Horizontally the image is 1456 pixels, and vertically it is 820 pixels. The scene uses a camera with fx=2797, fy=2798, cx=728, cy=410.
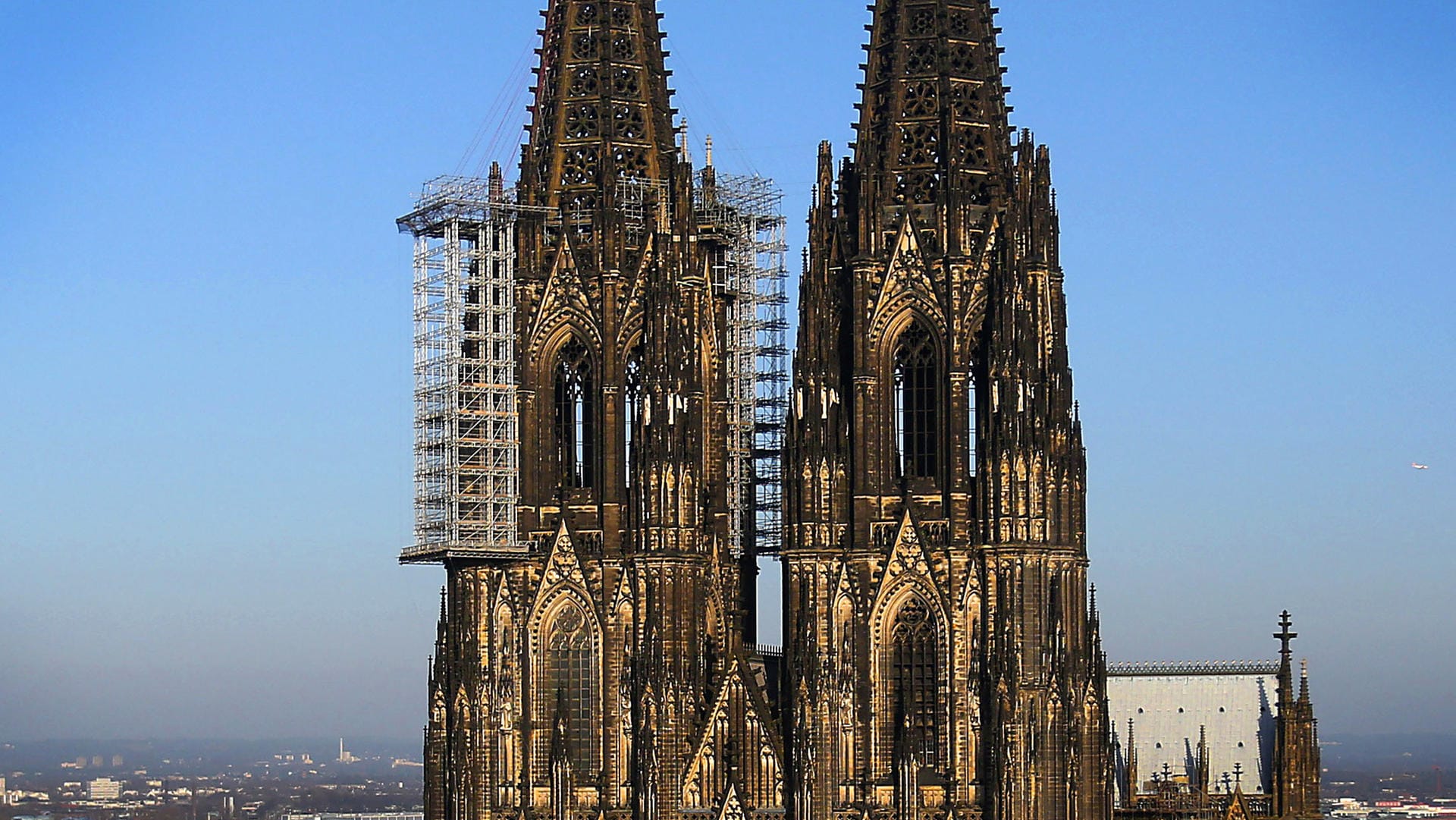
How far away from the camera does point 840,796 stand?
9419 cm

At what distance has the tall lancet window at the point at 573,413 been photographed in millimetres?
99250

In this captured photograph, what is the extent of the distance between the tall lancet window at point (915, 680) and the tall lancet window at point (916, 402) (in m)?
4.83

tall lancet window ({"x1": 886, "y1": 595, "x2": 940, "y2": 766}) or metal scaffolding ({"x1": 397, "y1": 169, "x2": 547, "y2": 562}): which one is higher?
metal scaffolding ({"x1": 397, "y1": 169, "x2": 547, "y2": 562})

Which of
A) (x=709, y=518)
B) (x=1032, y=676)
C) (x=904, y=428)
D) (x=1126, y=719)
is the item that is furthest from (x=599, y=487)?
(x=1126, y=719)

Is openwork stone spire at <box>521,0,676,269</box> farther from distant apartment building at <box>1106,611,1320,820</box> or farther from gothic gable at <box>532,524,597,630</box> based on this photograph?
distant apartment building at <box>1106,611,1320,820</box>

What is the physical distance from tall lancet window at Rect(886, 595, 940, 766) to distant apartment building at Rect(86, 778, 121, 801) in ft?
345

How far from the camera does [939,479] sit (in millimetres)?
95250

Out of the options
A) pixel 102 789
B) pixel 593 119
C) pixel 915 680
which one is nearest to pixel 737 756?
pixel 915 680

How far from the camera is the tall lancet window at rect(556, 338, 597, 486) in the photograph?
326 ft

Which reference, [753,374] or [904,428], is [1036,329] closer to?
[904,428]

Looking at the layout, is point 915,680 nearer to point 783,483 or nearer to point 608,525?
point 783,483

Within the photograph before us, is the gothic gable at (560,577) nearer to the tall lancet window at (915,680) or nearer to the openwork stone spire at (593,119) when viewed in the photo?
the openwork stone spire at (593,119)

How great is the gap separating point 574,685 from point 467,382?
11.4 meters

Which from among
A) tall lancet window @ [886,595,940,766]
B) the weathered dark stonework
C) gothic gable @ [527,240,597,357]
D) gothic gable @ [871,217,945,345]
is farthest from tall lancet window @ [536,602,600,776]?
gothic gable @ [871,217,945,345]
